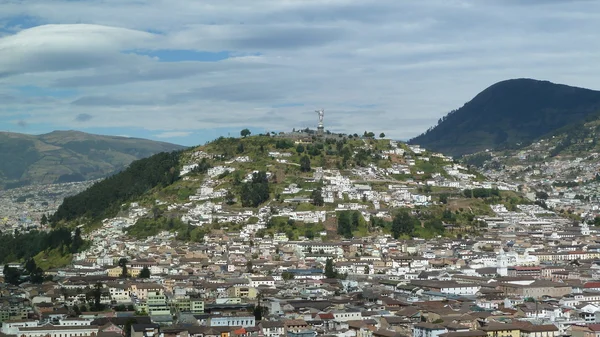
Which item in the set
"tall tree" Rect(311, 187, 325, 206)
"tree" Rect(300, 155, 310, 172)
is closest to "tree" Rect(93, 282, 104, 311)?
"tall tree" Rect(311, 187, 325, 206)

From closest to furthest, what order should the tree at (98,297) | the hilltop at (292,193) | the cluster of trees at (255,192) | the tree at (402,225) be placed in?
1. the tree at (98,297)
2. the tree at (402,225)
3. the hilltop at (292,193)
4. the cluster of trees at (255,192)

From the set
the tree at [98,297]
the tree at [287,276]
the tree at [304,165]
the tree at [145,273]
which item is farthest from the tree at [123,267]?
the tree at [304,165]

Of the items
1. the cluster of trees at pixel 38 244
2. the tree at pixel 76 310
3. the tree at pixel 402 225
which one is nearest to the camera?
the tree at pixel 76 310

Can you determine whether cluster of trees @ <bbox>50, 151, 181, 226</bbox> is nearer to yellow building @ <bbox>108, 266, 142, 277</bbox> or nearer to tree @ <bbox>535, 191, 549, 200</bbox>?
yellow building @ <bbox>108, 266, 142, 277</bbox>

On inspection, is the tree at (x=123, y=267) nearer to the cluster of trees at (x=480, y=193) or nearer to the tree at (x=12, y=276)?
the tree at (x=12, y=276)

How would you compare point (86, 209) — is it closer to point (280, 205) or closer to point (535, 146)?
point (280, 205)

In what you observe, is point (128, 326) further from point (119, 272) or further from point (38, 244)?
point (38, 244)
